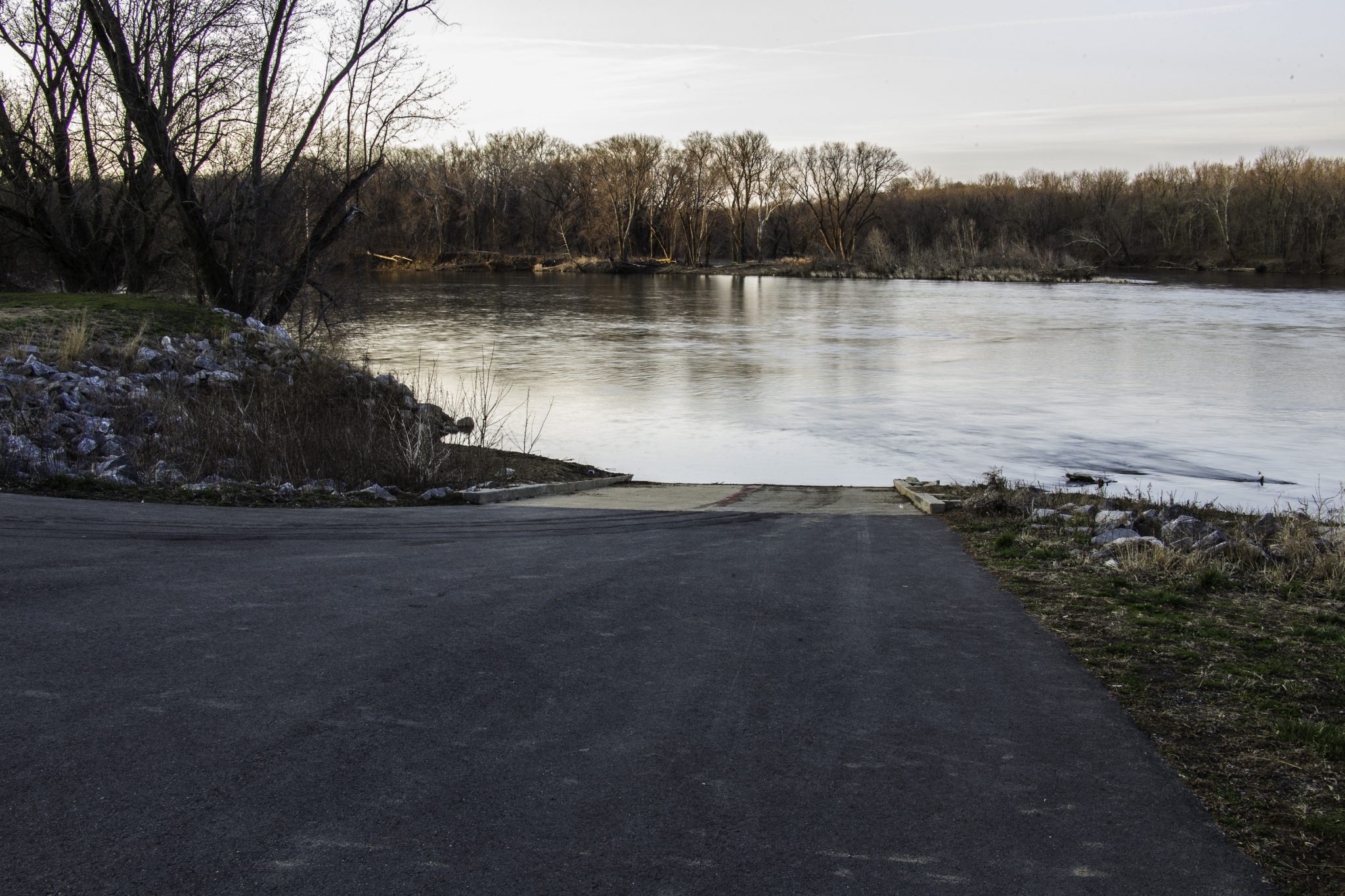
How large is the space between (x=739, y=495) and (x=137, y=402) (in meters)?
7.48

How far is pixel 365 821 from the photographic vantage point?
351cm

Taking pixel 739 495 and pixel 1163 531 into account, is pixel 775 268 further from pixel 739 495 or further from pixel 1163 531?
pixel 1163 531

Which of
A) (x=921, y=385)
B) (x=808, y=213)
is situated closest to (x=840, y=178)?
(x=808, y=213)

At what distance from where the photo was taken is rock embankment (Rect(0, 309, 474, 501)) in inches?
393

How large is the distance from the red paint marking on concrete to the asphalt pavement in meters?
4.78

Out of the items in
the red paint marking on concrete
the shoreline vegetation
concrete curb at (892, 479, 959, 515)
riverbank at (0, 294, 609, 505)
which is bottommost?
the red paint marking on concrete

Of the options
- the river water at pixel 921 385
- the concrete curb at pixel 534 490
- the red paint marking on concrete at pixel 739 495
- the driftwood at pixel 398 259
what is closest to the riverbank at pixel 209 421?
the concrete curb at pixel 534 490

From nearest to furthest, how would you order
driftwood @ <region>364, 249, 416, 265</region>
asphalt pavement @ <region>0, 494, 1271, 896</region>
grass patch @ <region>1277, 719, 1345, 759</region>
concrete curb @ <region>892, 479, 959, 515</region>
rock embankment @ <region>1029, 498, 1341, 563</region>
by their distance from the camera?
asphalt pavement @ <region>0, 494, 1271, 896</region>, grass patch @ <region>1277, 719, 1345, 759</region>, rock embankment @ <region>1029, 498, 1341, 563</region>, concrete curb @ <region>892, 479, 959, 515</region>, driftwood @ <region>364, 249, 416, 265</region>

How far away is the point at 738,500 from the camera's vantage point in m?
12.2

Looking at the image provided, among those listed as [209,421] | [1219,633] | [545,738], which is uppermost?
[209,421]

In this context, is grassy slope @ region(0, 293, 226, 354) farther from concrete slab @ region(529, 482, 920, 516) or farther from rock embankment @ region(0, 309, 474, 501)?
concrete slab @ region(529, 482, 920, 516)

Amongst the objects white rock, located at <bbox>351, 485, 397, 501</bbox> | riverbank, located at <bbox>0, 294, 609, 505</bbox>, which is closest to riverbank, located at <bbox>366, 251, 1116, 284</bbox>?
riverbank, located at <bbox>0, 294, 609, 505</bbox>

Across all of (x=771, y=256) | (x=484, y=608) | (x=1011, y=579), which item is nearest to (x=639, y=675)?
(x=484, y=608)

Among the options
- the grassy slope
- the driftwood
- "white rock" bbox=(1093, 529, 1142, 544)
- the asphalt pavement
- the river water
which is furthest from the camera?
the driftwood
